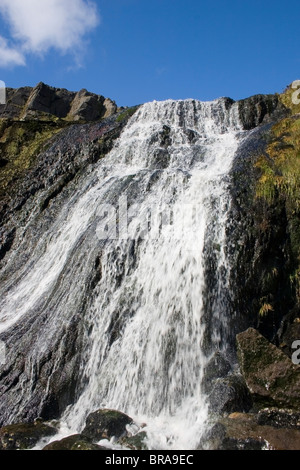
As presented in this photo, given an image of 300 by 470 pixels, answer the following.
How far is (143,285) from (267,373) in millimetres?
4933

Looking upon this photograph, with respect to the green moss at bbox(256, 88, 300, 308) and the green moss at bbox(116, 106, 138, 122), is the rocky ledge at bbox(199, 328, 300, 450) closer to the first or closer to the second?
the green moss at bbox(256, 88, 300, 308)

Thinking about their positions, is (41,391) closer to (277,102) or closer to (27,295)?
(27,295)

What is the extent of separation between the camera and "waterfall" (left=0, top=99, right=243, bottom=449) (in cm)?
1020

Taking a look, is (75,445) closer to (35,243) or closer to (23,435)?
(23,435)


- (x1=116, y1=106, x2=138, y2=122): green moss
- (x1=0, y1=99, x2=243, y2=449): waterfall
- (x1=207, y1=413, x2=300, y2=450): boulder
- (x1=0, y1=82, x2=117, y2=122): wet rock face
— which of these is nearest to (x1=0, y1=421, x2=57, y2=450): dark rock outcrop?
(x1=0, y1=99, x2=243, y2=449): waterfall

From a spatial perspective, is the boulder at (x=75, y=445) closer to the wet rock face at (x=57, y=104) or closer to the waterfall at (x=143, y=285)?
the waterfall at (x=143, y=285)

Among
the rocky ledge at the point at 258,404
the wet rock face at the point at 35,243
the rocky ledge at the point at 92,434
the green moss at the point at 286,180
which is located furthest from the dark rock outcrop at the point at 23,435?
the green moss at the point at 286,180

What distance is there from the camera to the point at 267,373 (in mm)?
8680

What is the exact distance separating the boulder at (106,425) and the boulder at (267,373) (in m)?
2.99

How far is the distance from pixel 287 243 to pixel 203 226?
2.77 m

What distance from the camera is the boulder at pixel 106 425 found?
8484 millimetres

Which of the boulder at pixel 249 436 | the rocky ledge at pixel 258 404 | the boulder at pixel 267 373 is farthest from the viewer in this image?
the boulder at pixel 267 373

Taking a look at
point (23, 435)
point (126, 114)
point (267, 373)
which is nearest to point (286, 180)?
point (267, 373)

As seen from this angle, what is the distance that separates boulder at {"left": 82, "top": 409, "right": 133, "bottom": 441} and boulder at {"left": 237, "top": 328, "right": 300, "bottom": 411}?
2990 millimetres
